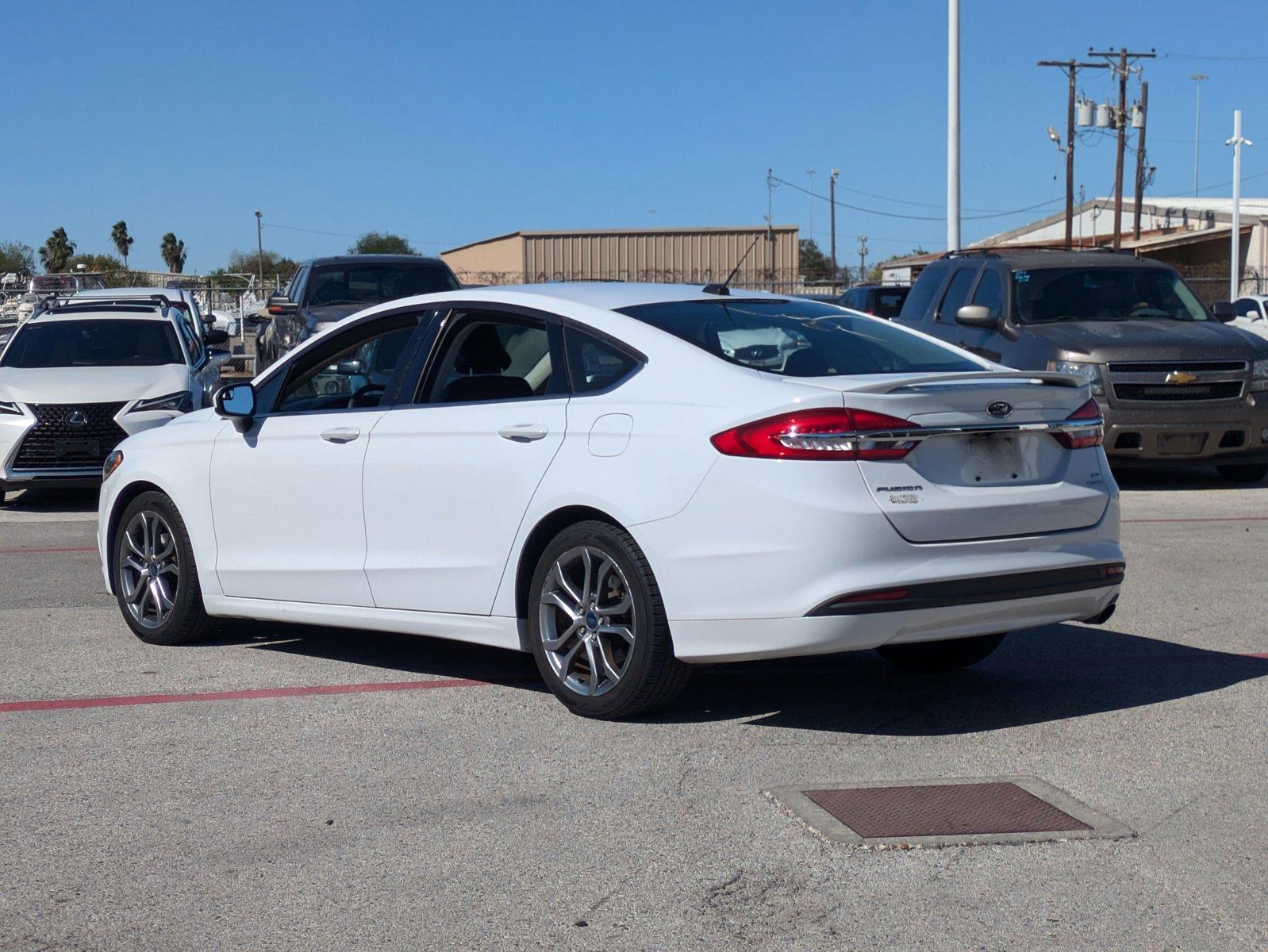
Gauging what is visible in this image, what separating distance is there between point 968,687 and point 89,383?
9374mm

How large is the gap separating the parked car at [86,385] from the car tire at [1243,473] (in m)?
9.33

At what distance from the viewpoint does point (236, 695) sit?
6.38 meters

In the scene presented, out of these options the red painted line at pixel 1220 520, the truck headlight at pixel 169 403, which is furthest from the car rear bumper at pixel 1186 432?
the truck headlight at pixel 169 403

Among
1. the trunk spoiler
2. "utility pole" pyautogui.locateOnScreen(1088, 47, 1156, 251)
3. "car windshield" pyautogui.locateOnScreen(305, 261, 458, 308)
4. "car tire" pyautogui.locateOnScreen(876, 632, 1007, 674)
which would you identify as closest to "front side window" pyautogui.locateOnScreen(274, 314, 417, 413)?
the trunk spoiler

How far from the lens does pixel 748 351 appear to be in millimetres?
5766

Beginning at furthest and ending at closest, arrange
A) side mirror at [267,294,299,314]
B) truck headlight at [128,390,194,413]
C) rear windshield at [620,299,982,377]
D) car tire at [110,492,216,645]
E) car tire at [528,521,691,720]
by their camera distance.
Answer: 1. side mirror at [267,294,299,314]
2. truck headlight at [128,390,194,413]
3. car tire at [110,492,216,645]
4. rear windshield at [620,299,982,377]
5. car tire at [528,521,691,720]

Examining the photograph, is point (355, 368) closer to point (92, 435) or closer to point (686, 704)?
point (686, 704)

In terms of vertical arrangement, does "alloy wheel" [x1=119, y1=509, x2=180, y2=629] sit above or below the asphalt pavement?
above

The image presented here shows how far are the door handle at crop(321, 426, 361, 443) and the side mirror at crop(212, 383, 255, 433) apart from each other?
504mm

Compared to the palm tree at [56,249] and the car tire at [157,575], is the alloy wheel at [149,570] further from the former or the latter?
the palm tree at [56,249]

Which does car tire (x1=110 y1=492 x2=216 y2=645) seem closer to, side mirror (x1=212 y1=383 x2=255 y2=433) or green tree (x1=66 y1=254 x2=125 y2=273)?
side mirror (x1=212 y1=383 x2=255 y2=433)

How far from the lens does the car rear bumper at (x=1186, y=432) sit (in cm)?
1316

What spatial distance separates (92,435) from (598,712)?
8621mm

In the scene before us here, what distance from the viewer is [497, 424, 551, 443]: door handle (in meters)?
5.88
